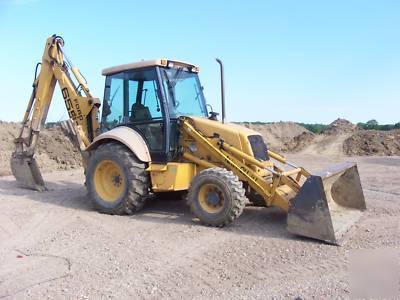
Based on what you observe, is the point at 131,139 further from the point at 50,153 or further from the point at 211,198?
the point at 50,153

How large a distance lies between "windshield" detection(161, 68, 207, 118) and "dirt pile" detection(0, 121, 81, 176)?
811 cm

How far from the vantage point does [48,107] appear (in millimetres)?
10172

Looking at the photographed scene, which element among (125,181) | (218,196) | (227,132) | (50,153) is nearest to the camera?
(218,196)

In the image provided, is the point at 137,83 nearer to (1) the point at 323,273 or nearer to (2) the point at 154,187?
(2) the point at 154,187

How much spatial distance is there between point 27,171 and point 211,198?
199 inches

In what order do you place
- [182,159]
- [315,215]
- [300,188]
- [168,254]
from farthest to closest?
[182,159] < [300,188] < [315,215] < [168,254]

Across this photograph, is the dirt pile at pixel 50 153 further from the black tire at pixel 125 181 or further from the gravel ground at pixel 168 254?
the black tire at pixel 125 181

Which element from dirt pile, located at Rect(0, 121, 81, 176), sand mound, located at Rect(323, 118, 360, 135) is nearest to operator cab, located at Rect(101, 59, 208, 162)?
dirt pile, located at Rect(0, 121, 81, 176)

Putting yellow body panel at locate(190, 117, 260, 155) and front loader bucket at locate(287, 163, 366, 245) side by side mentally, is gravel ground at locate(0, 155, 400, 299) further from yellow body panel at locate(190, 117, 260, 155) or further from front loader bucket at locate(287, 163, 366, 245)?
yellow body panel at locate(190, 117, 260, 155)

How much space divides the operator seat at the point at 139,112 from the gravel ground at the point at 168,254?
163 centimetres

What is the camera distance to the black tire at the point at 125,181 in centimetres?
754

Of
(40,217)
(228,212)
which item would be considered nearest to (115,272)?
(228,212)

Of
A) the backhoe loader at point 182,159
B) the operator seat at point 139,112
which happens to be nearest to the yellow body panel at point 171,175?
the backhoe loader at point 182,159

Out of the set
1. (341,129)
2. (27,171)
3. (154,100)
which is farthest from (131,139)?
(341,129)
